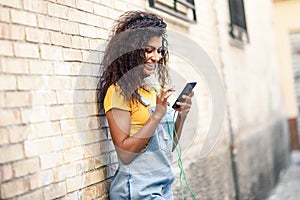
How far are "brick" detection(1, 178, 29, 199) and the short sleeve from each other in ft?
2.32

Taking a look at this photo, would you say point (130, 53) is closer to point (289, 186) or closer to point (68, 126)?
point (68, 126)

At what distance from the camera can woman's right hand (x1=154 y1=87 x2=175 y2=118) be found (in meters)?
3.10

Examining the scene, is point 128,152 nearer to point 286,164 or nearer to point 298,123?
point 286,164

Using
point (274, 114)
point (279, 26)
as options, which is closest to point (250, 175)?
point (274, 114)

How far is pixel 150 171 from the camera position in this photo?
3283 millimetres

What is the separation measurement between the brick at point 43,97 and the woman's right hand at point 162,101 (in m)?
0.53

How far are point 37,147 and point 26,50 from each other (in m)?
0.46

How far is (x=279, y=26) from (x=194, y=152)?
9737 mm

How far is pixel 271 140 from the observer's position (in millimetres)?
10570

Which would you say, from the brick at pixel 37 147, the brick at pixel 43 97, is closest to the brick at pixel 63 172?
the brick at pixel 37 147

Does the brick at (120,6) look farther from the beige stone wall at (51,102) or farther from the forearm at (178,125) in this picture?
the forearm at (178,125)

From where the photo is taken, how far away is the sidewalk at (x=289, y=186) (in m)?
8.87

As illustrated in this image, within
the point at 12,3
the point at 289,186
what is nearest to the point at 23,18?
the point at 12,3

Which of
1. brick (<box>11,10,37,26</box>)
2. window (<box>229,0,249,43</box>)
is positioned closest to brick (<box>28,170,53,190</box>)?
brick (<box>11,10,37,26</box>)
